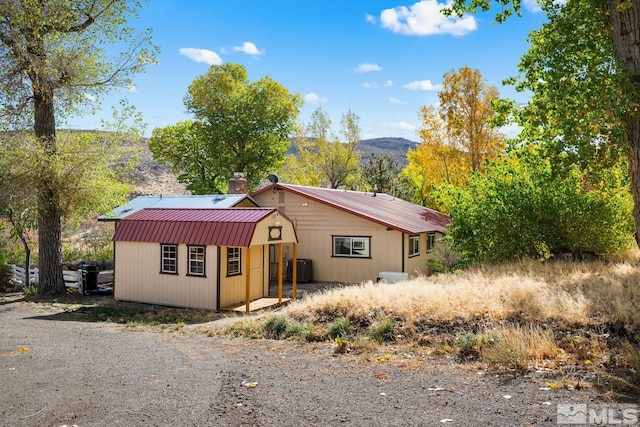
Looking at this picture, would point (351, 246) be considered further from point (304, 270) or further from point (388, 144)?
point (388, 144)

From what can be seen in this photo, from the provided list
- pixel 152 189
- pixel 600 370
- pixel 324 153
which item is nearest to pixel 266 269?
pixel 600 370

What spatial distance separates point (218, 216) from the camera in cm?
1684

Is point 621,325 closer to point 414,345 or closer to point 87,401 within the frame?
point 414,345

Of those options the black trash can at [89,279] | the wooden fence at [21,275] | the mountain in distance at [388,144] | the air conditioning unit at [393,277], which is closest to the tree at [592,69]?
the air conditioning unit at [393,277]

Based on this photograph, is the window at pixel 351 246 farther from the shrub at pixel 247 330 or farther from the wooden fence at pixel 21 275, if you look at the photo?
the wooden fence at pixel 21 275

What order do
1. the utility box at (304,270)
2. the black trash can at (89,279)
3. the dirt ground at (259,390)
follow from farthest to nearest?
1. the utility box at (304,270)
2. the black trash can at (89,279)
3. the dirt ground at (259,390)

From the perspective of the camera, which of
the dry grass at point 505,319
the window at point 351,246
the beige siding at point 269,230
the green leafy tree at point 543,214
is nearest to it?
the dry grass at point 505,319

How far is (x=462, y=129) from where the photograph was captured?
3403 centimetres

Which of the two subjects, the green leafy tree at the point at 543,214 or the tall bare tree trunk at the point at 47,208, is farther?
the tall bare tree trunk at the point at 47,208

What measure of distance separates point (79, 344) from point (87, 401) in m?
4.36

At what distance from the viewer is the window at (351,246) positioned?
864 inches

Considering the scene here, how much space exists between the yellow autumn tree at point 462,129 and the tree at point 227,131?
11.9 meters

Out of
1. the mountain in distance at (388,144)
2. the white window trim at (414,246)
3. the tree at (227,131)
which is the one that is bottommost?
the white window trim at (414,246)

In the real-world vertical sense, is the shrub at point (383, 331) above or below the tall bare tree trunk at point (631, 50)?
below
